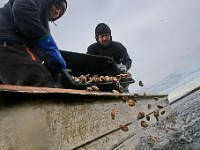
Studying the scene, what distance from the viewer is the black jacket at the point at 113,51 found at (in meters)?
6.69

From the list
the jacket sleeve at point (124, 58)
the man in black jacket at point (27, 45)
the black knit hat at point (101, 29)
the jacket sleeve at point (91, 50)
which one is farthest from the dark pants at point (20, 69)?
the jacket sleeve at point (124, 58)

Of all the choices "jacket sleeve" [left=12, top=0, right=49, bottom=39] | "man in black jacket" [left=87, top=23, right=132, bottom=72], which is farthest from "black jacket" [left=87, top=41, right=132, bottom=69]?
"jacket sleeve" [left=12, top=0, right=49, bottom=39]

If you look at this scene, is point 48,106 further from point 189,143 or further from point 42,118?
point 189,143

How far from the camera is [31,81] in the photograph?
3049 millimetres

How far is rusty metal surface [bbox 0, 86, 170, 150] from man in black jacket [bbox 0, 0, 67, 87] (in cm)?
70

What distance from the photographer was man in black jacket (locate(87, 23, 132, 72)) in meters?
6.52

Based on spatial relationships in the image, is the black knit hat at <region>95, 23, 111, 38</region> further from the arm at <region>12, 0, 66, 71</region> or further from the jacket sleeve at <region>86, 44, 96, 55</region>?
the arm at <region>12, 0, 66, 71</region>

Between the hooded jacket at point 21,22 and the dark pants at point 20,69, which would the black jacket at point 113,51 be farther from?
the dark pants at point 20,69

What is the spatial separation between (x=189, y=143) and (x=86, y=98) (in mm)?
1344

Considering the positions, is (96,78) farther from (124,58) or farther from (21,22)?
(124,58)

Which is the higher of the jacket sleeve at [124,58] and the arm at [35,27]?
the jacket sleeve at [124,58]

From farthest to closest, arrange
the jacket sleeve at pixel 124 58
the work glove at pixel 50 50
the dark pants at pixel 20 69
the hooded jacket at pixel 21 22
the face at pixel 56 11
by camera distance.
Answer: the jacket sleeve at pixel 124 58, the face at pixel 56 11, the work glove at pixel 50 50, the hooded jacket at pixel 21 22, the dark pants at pixel 20 69

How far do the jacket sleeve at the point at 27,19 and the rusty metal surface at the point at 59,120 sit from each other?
1115 millimetres

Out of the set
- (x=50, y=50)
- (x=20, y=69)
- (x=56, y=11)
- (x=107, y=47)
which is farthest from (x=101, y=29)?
(x=20, y=69)
